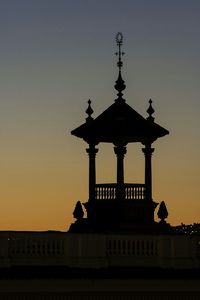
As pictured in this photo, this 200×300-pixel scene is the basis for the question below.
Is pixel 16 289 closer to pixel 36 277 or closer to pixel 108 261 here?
pixel 36 277

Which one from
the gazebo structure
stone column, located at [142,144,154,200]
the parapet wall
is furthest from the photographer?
stone column, located at [142,144,154,200]

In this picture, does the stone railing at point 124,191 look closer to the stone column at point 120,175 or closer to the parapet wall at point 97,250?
the stone column at point 120,175

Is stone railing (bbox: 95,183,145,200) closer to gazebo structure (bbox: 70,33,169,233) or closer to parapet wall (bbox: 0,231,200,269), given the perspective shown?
gazebo structure (bbox: 70,33,169,233)

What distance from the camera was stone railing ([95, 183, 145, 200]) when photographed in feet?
138

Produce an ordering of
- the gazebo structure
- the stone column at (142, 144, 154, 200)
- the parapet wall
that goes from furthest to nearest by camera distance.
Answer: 1. the stone column at (142, 144, 154, 200)
2. the gazebo structure
3. the parapet wall

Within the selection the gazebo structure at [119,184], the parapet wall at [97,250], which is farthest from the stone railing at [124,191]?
the parapet wall at [97,250]

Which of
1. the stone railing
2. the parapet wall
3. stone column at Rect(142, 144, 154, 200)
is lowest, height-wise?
the parapet wall

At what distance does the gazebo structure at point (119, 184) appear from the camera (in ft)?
136

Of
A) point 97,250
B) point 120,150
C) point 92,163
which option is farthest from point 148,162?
point 97,250

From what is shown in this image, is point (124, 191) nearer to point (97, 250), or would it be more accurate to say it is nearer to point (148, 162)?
point (148, 162)

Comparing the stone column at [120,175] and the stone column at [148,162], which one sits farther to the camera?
the stone column at [148,162]

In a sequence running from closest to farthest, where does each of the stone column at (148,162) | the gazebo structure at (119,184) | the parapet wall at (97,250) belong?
the parapet wall at (97,250), the gazebo structure at (119,184), the stone column at (148,162)

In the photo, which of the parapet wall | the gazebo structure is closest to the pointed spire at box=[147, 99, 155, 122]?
the gazebo structure

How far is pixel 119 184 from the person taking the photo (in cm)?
4209
